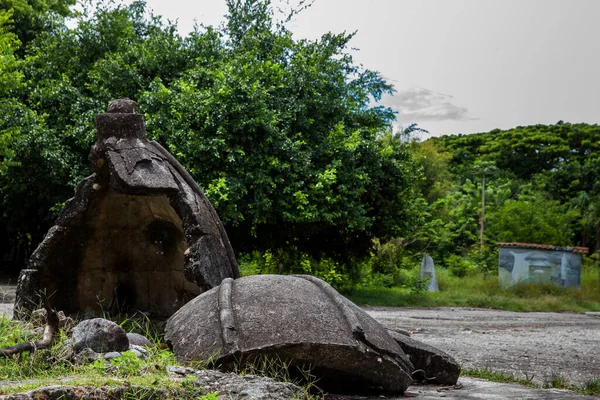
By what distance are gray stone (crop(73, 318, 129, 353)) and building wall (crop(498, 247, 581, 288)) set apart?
65.4 ft

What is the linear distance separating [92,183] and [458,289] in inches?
735

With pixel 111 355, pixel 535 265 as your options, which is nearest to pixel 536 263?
pixel 535 265

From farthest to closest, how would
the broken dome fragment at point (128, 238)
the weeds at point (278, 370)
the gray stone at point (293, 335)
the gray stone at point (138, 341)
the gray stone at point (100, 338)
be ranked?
1. the broken dome fragment at point (128, 238)
2. the gray stone at point (138, 341)
3. the gray stone at point (100, 338)
4. the gray stone at point (293, 335)
5. the weeds at point (278, 370)

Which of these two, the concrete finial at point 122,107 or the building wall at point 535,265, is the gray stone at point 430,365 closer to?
the concrete finial at point 122,107

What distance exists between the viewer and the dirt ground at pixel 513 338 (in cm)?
854

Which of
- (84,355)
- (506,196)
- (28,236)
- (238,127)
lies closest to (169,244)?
(84,355)

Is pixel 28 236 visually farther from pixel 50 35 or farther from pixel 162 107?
pixel 162 107

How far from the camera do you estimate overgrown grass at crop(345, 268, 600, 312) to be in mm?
20656

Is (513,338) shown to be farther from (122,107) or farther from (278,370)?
(278,370)

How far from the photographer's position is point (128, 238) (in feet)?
27.6

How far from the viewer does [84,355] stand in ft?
17.6

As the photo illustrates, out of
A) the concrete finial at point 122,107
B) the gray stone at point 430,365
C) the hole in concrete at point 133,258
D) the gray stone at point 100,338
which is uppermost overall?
the concrete finial at point 122,107

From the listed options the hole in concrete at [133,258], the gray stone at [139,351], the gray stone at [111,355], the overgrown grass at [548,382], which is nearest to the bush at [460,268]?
the hole in concrete at [133,258]

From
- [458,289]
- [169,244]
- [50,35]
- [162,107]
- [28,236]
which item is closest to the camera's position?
[169,244]
